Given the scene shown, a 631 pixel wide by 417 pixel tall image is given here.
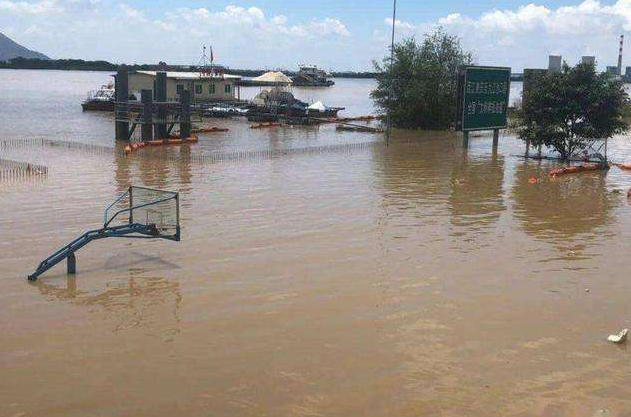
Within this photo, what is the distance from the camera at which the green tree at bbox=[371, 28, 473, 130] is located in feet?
193

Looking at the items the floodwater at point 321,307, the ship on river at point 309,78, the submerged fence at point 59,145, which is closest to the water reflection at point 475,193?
the floodwater at point 321,307

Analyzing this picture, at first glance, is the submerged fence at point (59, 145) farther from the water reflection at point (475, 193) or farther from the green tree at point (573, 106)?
the green tree at point (573, 106)

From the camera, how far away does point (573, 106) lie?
117 feet

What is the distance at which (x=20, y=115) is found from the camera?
73.7 metres

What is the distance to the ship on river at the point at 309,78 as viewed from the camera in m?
181

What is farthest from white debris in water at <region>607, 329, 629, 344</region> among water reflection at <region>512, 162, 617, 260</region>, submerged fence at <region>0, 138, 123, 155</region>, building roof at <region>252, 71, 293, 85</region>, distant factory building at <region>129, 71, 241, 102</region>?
building roof at <region>252, 71, 293, 85</region>

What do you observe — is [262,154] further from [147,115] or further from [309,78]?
[309,78]

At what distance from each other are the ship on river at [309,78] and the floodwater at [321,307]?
159m

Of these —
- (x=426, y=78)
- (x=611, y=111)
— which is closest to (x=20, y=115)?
(x=426, y=78)

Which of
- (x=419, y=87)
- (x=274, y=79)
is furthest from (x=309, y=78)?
(x=419, y=87)

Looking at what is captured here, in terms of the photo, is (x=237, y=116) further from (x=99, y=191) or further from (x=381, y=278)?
(x=381, y=278)

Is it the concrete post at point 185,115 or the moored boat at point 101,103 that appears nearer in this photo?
the concrete post at point 185,115

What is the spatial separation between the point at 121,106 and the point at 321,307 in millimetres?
36806

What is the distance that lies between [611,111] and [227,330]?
100ft
